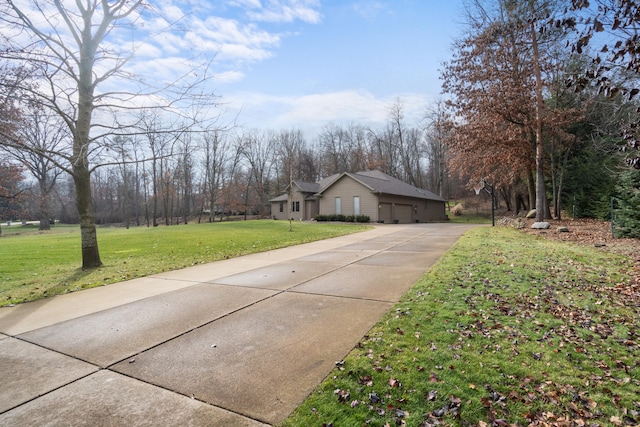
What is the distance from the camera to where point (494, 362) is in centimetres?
296

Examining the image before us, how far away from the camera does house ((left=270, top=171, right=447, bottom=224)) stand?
91.4 ft

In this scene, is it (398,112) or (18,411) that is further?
(398,112)

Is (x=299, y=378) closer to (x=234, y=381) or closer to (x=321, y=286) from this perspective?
(x=234, y=381)

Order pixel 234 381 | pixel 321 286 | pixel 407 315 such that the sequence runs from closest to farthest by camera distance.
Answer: pixel 234 381 → pixel 407 315 → pixel 321 286

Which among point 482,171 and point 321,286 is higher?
point 482,171

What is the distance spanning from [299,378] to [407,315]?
75.5 inches

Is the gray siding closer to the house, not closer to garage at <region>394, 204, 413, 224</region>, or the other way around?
the house

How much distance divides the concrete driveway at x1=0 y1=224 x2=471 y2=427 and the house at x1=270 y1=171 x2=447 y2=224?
70.9 ft

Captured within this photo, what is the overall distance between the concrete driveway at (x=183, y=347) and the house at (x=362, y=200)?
70.9 feet

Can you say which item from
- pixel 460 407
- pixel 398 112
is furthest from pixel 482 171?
pixel 398 112

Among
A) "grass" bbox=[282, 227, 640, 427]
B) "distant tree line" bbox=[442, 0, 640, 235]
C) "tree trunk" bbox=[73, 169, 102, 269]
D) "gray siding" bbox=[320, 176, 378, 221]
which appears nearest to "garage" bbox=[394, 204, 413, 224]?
"gray siding" bbox=[320, 176, 378, 221]

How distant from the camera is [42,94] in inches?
252

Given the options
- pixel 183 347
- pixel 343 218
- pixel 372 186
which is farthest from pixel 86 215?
pixel 372 186

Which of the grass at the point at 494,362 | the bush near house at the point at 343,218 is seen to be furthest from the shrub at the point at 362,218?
the grass at the point at 494,362
